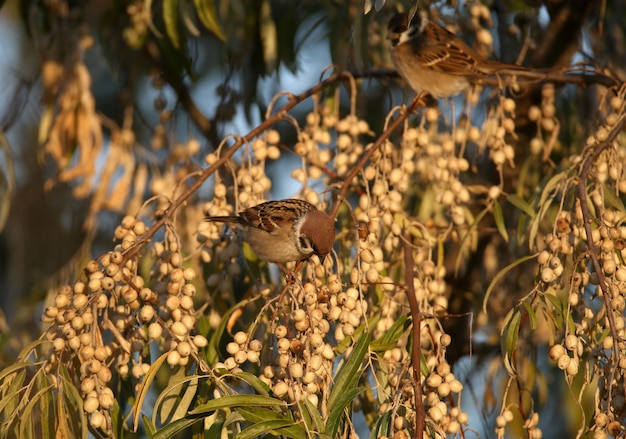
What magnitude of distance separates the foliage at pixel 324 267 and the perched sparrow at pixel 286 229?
51 mm

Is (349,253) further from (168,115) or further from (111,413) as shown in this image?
(168,115)

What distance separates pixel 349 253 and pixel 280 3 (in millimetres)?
1595

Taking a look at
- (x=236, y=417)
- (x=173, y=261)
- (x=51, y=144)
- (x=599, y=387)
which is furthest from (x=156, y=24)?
(x=599, y=387)

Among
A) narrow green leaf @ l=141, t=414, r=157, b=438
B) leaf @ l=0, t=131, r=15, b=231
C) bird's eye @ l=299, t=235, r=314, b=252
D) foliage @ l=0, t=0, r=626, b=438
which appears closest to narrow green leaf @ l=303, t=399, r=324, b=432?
foliage @ l=0, t=0, r=626, b=438

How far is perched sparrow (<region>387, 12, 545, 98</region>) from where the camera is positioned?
373cm

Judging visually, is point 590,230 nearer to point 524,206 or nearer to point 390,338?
point 524,206

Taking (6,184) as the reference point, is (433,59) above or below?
below

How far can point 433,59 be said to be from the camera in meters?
3.95

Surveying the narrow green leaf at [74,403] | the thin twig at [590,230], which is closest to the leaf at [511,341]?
the thin twig at [590,230]

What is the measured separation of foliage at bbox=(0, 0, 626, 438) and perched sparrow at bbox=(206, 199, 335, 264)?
5 centimetres

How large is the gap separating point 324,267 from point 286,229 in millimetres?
485

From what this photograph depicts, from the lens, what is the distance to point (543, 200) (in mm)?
2926

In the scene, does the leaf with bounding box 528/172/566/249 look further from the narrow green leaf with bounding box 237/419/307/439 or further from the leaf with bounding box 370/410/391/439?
the narrow green leaf with bounding box 237/419/307/439

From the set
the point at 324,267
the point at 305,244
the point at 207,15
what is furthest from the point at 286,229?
the point at 207,15
